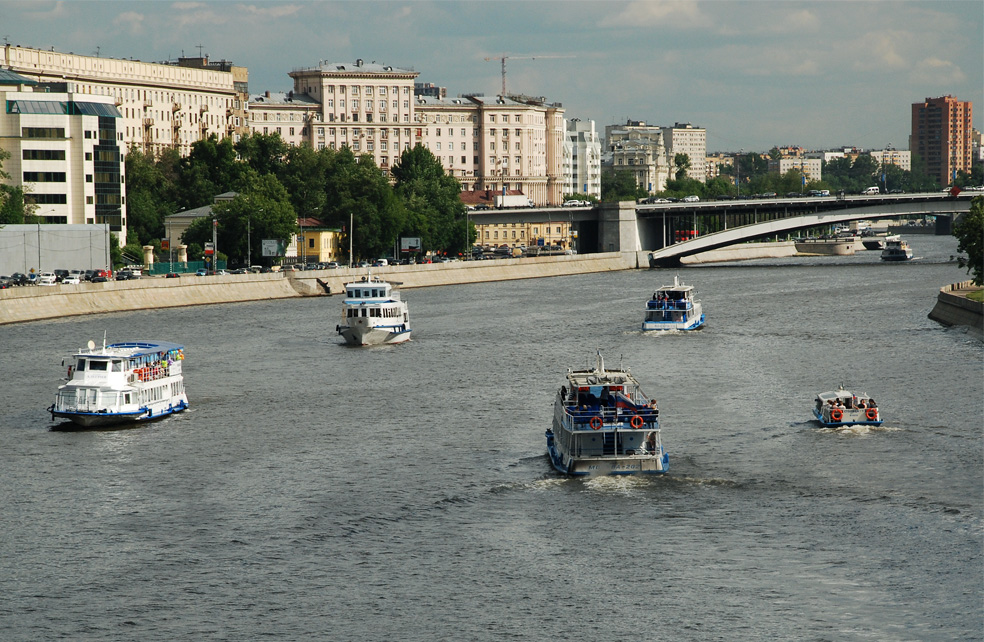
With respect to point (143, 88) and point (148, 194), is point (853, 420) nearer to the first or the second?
point (148, 194)

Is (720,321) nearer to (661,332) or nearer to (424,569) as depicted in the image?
(661,332)

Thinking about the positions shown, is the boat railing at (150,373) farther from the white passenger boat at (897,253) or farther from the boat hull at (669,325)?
the white passenger boat at (897,253)

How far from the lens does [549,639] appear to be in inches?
1166

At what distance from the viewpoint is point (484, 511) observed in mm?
38062

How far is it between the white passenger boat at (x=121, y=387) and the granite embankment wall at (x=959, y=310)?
4126cm

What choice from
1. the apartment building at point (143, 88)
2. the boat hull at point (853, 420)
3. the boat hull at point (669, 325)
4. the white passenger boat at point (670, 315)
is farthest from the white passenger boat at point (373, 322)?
the apartment building at point (143, 88)

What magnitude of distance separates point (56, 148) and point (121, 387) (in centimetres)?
7869

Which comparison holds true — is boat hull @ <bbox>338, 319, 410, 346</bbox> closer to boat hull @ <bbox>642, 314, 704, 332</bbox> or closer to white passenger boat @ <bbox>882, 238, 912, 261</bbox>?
boat hull @ <bbox>642, 314, 704, 332</bbox>

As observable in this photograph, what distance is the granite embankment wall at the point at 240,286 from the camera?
90.6 metres

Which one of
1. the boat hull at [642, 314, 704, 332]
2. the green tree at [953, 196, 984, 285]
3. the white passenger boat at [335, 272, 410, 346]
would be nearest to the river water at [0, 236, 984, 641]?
the white passenger boat at [335, 272, 410, 346]

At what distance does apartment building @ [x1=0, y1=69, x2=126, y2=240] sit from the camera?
124 m

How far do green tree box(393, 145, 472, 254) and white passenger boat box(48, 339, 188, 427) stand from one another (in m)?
95.9

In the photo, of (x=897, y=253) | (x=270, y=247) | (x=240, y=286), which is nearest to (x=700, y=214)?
(x=897, y=253)

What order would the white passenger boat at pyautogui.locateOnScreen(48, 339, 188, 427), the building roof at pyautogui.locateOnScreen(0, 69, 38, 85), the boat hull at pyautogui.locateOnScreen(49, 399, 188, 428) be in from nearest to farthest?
the boat hull at pyautogui.locateOnScreen(49, 399, 188, 428) < the white passenger boat at pyautogui.locateOnScreen(48, 339, 188, 427) < the building roof at pyautogui.locateOnScreen(0, 69, 38, 85)
